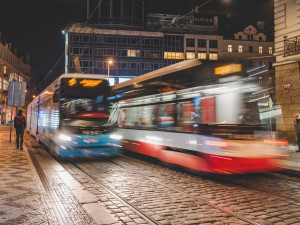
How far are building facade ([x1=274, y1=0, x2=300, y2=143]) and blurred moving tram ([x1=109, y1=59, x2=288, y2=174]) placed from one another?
10.4m

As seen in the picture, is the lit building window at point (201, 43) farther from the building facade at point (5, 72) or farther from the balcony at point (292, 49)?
the balcony at point (292, 49)

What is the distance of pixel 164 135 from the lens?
417 inches

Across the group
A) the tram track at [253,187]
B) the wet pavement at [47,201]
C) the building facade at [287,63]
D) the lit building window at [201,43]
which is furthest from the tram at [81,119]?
the lit building window at [201,43]

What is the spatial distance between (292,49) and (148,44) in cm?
4865

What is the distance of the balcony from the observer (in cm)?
1762

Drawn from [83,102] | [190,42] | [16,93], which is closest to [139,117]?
[83,102]

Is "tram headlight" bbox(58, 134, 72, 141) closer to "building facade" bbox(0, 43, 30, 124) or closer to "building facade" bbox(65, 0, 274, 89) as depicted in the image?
"building facade" bbox(65, 0, 274, 89)

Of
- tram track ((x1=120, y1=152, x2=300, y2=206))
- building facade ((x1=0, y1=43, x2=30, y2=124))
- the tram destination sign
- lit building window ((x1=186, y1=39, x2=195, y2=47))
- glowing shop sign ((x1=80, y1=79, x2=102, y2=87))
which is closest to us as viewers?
tram track ((x1=120, y1=152, x2=300, y2=206))

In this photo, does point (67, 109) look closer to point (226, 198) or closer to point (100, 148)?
point (100, 148)

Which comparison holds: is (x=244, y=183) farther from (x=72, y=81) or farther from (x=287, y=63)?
(x=287, y=63)

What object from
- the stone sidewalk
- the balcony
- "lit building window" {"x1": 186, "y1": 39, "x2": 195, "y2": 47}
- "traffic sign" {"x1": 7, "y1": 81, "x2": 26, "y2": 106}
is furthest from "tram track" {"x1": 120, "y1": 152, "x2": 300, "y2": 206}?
"lit building window" {"x1": 186, "y1": 39, "x2": 195, "y2": 47}

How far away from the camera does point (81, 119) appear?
1198 cm

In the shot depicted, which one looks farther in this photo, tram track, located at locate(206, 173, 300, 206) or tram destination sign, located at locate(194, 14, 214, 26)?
tram destination sign, located at locate(194, 14, 214, 26)

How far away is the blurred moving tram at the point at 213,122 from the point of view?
7.97m
